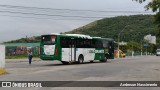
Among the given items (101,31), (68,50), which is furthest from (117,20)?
(68,50)

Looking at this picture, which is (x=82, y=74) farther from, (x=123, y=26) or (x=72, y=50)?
(x=123, y=26)

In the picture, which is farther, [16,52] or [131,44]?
[131,44]

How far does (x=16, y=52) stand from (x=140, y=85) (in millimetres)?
61345

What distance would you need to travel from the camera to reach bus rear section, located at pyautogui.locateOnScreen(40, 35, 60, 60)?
34.2m

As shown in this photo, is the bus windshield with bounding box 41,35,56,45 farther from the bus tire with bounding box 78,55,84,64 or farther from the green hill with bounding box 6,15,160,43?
the green hill with bounding box 6,15,160,43

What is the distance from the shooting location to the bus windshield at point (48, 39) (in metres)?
34.3

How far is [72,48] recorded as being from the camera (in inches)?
1435

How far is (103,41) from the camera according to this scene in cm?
4328

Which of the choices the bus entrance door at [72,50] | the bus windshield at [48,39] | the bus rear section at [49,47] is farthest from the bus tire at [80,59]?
the bus windshield at [48,39]

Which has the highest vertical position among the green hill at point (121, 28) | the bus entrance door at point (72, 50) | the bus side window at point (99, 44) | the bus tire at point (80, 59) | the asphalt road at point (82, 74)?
the green hill at point (121, 28)

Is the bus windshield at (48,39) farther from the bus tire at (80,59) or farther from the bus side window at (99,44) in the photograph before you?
the bus side window at (99,44)

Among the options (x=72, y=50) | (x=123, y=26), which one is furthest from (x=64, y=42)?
(x=123, y=26)

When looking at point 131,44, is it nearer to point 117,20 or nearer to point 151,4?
point 117,20

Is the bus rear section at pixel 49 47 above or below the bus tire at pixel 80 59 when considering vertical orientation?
above
